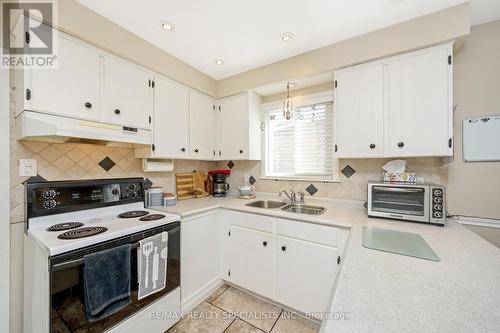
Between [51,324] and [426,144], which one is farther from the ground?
[426,144]

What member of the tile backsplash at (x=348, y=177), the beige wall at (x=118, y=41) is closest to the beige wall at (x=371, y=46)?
the beige wall at (x=118, y=41)

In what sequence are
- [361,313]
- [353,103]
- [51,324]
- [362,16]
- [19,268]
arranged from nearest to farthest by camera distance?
[361,313], [51,324], [19,268], [362,16], [353,103]

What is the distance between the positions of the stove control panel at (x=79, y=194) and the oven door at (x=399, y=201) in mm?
2182

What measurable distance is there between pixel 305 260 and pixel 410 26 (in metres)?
2.06

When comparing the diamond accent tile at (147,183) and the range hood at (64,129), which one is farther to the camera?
the diamond accent tile at (147,183)

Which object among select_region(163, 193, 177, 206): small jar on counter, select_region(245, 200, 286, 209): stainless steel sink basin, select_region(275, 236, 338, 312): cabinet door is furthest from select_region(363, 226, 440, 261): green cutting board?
select_region(163, 193, 177, 206): small jar on counter

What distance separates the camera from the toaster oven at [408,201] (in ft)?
4.79

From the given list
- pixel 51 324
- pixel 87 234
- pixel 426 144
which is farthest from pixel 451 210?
pixel 51 324

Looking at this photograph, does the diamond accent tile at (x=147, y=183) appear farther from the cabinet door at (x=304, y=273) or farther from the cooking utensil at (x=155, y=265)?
the cabinet door at (x=304, y=273)

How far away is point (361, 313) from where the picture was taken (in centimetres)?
61

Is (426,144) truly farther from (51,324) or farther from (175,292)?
(51,324)

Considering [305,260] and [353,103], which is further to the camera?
[353,103]

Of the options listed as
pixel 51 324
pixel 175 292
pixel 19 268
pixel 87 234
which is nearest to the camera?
pixel 51 324

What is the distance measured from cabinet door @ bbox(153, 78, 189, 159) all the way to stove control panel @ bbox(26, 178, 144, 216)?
429 mm
